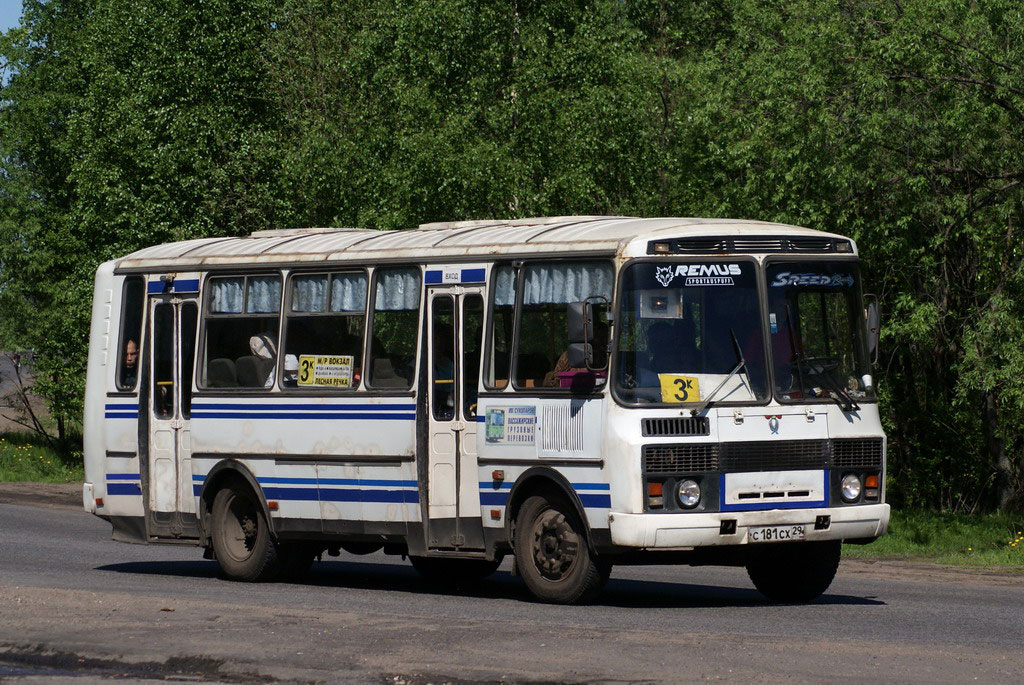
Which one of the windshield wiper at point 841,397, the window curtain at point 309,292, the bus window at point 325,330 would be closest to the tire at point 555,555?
the windshield wiper at point 841,397

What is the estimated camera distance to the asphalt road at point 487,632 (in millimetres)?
9930

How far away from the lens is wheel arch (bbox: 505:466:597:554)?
13.0m

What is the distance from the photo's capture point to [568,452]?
43.2 ft

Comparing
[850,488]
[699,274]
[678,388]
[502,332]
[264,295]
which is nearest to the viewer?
[678,388]

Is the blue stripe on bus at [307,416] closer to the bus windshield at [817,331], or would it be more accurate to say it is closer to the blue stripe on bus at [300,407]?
the blue stripe on bus at [300,407]

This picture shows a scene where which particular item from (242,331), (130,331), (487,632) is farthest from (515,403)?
(130,331)

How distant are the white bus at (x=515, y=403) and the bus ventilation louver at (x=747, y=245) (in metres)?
0.02

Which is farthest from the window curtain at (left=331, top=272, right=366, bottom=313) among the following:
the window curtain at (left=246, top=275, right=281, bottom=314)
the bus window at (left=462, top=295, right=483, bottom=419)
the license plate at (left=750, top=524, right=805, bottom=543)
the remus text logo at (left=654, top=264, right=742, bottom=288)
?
the license plate at (left=750, top=524, right=805, bottom=543)

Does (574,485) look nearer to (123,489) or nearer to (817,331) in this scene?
(817,331)

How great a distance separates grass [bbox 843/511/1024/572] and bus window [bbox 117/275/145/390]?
913 cm

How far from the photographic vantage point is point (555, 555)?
13.4 meters

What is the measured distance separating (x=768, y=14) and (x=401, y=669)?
1986cm

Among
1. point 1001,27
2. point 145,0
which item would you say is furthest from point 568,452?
point 145,0

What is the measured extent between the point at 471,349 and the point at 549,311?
2.98 feet
